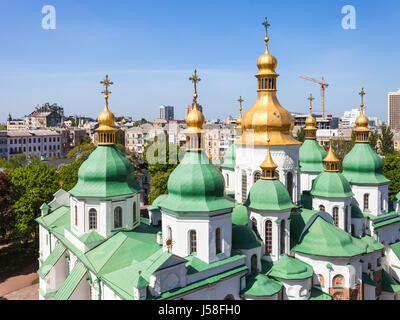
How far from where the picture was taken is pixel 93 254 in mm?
19453

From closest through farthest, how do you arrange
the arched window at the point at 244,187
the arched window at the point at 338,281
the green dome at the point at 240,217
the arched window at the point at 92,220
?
the arched window at the point at 338,281
the arched window at the point at 92,220
the green dome at the point at 240,217
the arched window at the point at 244,187

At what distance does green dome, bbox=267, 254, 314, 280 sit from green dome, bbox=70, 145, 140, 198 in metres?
9.79

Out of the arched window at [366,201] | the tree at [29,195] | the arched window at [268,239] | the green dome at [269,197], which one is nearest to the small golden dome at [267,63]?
the green dome at [269,197]

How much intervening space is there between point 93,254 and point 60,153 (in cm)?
7947

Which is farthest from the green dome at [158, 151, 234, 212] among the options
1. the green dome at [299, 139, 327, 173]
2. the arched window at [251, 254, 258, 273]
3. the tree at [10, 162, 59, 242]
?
the tree at [10, 162, 59, 242]

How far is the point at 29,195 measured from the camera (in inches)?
1278

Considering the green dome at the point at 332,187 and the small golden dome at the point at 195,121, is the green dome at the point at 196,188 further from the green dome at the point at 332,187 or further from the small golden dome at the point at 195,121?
the green dome at the point at 332,187

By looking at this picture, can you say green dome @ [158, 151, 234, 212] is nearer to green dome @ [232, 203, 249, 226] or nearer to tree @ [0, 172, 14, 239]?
green dome @ [232, 203, 249, 226]

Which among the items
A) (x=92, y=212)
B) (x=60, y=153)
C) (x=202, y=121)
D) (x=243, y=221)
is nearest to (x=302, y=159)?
(x=243, y=221)

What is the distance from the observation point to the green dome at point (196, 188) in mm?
17234

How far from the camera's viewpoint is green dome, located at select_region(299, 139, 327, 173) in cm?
2858

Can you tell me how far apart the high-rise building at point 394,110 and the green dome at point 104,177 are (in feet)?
547

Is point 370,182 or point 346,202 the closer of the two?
point 346,202
